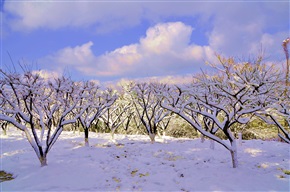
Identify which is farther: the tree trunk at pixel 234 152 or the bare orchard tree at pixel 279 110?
the tree trunk at pixel 234 152

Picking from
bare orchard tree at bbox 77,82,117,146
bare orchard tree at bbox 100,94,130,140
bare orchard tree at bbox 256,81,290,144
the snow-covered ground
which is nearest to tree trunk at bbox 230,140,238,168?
the snow-covered ground

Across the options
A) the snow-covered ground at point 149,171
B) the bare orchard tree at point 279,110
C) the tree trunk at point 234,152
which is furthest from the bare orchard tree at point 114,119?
the bare orchard tree at point 279,110

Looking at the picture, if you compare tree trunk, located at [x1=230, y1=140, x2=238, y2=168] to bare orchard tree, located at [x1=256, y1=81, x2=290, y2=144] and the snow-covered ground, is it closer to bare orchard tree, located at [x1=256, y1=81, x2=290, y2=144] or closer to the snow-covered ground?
the snow-covered ground

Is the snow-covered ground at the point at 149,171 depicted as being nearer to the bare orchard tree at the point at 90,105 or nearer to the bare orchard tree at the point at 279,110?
the bare orchard tree at the point at 279,110

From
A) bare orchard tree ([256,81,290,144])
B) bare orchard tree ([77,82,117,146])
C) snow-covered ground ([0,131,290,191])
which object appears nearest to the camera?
snow-covered ground ([0,131,290,191])

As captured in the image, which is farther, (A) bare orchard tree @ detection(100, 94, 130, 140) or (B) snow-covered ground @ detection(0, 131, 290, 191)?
(A) bare orchard tree @ detection(100, 94, 130, 140)

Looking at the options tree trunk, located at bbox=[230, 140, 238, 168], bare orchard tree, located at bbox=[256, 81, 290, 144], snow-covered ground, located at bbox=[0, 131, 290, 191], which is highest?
bare orchard tree, located at bbox=[256, 81, 290, 144]

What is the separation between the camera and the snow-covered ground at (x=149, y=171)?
7035 mm

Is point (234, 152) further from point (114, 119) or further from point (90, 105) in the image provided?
point (114, 119)

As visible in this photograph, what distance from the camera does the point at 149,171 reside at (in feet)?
28.9

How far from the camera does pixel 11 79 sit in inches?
325

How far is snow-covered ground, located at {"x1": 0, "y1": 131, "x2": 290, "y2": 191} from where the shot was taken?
23.1ft

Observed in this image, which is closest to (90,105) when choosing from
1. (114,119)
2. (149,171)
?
(114,119)

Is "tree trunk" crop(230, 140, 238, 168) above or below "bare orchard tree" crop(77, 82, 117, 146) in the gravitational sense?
below
